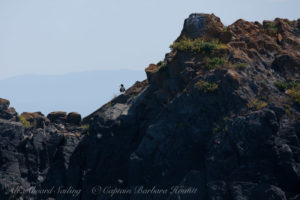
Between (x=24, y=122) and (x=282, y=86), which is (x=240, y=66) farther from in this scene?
(x=24, y=122)

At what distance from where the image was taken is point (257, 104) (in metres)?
30.7

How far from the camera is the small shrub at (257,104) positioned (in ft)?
99.6

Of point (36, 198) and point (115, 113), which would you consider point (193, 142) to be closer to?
point (115, 113)

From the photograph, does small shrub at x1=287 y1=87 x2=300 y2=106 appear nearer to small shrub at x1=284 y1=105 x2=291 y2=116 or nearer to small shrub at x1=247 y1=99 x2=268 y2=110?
small shrub at x1=284 y1=105 x2=291 y2=116

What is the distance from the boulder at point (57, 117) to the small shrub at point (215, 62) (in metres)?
18.1

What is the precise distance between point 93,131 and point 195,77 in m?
10.7

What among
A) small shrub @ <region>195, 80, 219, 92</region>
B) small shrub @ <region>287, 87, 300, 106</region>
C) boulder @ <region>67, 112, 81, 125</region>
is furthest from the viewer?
boulder @ <region>67, 112, 81, 125</region>

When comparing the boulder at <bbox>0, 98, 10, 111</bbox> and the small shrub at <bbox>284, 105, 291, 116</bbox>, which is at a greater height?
the small shrub at <bbox>284, 105, 291, 116</bbox>

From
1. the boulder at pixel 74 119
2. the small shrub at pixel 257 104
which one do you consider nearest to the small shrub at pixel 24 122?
the boulder at pixel 74 119

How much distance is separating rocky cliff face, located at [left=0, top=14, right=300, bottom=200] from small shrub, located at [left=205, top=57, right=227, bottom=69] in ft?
0.26

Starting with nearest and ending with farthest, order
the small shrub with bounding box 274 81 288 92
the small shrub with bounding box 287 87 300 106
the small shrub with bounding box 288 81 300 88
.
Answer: the small shrub with bounding box 287 87 300 106 < the small shrub with bounding box 274 81 288 92 < the small shrub with bounding box 288 81 300 88

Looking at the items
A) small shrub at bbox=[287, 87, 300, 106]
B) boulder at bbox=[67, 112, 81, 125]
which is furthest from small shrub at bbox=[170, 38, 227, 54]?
boulder at bbox=[67, 112, 81, 125]

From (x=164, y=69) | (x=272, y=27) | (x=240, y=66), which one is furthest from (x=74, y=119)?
(x=272, y=27)

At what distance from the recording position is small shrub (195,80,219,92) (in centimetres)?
3238
